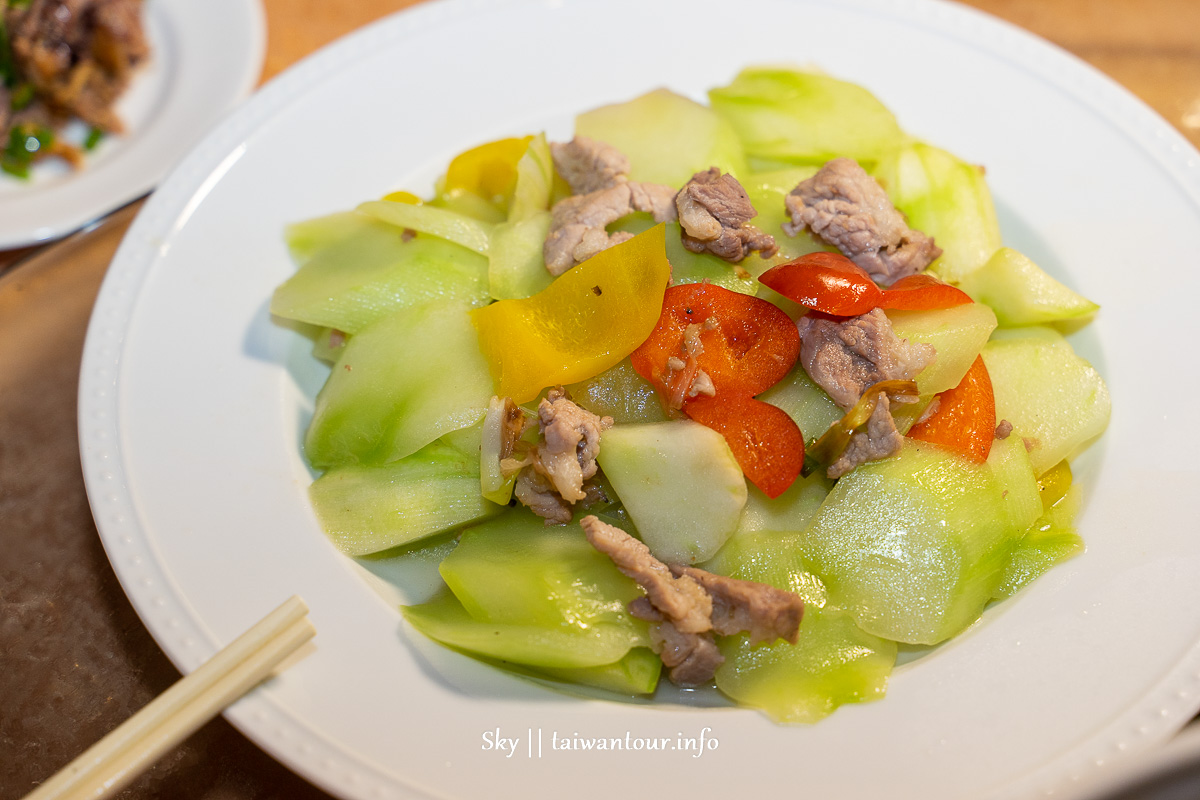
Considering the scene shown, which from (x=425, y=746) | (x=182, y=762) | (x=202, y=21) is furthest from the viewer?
(x=202, y=21)

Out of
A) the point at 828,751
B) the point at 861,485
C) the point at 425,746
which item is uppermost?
the point at 861,485

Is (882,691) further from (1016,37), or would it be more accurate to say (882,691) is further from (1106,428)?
(1016,37)

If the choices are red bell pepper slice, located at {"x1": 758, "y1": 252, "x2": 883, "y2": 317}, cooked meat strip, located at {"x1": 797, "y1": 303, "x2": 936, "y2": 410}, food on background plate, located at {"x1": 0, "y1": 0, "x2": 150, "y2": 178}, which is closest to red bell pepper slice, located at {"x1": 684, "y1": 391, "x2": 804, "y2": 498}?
cooked meat strip, located at {"x1": 797, "y1": 303, "x2": 936, "y2": 410}

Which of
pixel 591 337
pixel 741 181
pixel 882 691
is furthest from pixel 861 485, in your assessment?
pixel 741 181

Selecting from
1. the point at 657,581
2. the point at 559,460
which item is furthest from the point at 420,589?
the point at 657,581

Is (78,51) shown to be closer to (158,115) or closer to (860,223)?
(158,115)

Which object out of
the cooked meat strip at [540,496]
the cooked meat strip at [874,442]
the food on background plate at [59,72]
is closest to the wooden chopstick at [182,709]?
the cooked meat strip at [540,496]
